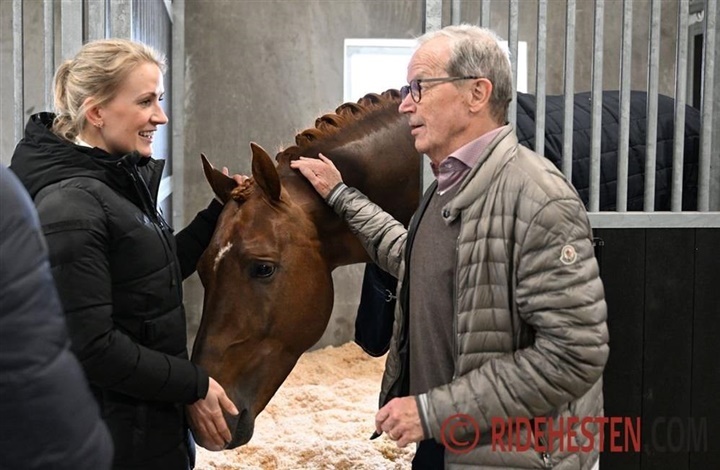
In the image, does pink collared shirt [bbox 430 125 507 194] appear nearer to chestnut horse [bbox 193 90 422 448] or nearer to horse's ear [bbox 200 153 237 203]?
chestnut horse [bbox 193 90 422 448]

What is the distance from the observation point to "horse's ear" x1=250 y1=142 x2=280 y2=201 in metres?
1.84

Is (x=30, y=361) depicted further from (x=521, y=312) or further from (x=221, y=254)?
(x=221, y=254)

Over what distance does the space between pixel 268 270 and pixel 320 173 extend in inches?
10.8

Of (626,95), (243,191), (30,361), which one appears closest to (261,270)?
(243,191)

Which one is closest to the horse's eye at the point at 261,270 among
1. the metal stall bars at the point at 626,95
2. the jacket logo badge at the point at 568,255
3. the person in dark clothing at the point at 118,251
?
the person in dark clothing at the point at 118,251

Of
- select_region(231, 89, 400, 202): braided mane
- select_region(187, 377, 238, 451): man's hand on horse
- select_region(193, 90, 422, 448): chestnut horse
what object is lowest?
select_region(187, 377, 238, 451): man's hand on horse

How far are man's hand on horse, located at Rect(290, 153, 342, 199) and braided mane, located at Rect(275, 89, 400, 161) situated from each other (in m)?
0.07

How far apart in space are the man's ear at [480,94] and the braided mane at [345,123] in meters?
0.67

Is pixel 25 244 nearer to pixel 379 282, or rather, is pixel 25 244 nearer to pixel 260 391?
pixel 260 391

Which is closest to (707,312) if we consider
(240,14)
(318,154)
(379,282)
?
(379,282)

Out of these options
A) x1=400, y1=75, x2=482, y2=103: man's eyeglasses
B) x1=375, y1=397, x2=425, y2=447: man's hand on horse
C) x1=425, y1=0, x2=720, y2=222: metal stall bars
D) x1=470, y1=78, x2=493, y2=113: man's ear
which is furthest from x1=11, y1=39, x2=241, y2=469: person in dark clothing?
x1=425, y1=0, x2=720, y2=222: metal stall bars

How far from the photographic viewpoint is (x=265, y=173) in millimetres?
1857

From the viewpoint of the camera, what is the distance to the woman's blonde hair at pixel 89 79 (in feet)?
4.80

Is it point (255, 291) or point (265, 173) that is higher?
point (265, 173)
